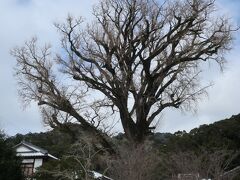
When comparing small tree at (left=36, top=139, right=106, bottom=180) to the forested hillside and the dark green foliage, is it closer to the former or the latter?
the dark green foliage

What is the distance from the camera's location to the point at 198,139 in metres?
39.7

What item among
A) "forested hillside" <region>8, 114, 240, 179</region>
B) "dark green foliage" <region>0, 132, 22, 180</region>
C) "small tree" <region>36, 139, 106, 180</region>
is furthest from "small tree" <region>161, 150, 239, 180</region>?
"dark green foliage" <region>0, 132, 22, 180</region>

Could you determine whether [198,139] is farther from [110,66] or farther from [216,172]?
[216,172]

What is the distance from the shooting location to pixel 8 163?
18812mm

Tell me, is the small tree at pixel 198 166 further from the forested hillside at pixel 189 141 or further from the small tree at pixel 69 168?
the small tree at pixel 69 168

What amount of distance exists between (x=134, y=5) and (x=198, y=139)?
529 inches

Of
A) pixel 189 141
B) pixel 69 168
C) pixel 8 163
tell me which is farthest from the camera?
pixel 189 141

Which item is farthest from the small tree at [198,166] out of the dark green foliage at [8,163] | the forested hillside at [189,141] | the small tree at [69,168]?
the dark green foliage at [8,163]

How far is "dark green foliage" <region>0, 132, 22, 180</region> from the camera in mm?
18656

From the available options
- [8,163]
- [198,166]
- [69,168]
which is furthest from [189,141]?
[8,163]

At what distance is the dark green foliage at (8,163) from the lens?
61.2ft

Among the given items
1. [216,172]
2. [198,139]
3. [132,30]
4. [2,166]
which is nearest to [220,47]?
[132,30]

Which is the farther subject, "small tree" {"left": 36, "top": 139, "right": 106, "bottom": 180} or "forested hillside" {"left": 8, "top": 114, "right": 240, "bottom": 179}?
"forested hillside" {"left": 8, "top": 114, "right": 240, "bottom": 179}

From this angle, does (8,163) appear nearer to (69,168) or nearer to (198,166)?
(69,168)
